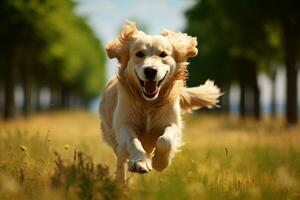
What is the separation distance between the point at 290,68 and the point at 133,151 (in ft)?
67.2

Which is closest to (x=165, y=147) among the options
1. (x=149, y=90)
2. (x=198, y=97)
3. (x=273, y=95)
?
(x=149, y=90)

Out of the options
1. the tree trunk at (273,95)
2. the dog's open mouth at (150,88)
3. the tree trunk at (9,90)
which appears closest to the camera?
the dog's open mouth at (150,88)

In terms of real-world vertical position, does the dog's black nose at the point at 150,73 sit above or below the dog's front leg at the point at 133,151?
above

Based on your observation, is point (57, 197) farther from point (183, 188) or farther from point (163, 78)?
point (163, 78)

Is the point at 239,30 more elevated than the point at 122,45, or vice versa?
the point at 239,30

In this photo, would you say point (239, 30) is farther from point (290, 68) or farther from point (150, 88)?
point (150, 88)

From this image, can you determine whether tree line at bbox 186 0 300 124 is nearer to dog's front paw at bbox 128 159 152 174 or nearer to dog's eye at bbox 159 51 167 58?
dog's eye at bbox 159 51 167 58

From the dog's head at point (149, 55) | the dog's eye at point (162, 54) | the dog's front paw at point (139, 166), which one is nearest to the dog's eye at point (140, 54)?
the dog's head at point (149, 55)

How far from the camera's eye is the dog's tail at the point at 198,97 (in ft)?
31.1

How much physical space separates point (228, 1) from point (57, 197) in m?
23.8

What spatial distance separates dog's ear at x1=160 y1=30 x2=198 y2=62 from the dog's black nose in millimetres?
763

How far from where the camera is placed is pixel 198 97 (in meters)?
9.66

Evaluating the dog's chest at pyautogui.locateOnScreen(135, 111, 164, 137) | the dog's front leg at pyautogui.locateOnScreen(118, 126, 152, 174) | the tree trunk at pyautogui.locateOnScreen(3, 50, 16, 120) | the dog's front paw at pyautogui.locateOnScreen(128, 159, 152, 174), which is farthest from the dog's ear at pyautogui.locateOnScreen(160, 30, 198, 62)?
the tree trunk at pyautogui.locateOnScreen(3, 50, 16, 120)

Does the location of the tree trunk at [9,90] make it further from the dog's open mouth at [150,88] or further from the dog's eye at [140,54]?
the dog's open mouth at [150,88]
